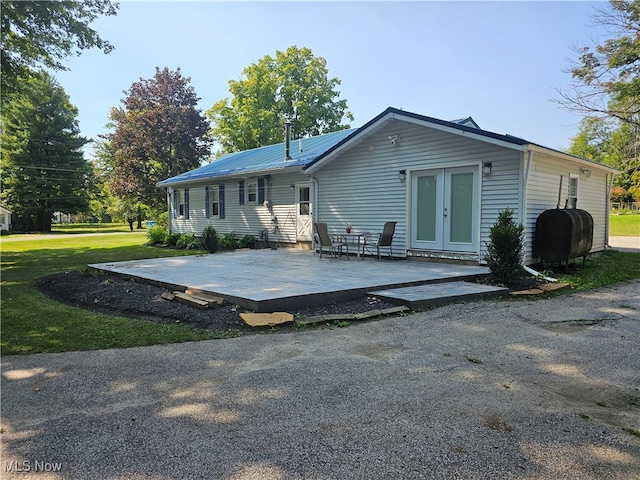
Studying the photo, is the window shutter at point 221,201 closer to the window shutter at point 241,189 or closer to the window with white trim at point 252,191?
the window shutter at point 241,189

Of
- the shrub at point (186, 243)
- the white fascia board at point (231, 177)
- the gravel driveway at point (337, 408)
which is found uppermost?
the white fascia board at point (231, 177)

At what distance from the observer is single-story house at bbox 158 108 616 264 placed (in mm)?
8891

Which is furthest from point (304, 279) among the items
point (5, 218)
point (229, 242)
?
point (5, 218)

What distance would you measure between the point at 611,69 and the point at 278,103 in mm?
23701

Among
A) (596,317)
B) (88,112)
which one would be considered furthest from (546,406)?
(88,112)

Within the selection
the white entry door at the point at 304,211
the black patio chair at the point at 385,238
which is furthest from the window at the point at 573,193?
the white entry door at the point at 304,211

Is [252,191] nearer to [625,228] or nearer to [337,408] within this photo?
[337,408]

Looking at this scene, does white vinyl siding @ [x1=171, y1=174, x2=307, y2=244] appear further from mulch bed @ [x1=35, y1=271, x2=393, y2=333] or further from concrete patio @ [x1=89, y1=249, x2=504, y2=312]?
mulch bed @ [x1=35, y1=271, x2=393, y2=333]

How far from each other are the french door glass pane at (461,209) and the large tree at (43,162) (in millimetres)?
33822

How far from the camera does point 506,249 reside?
7.05m

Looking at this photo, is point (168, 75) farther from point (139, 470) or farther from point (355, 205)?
point (139, 470)

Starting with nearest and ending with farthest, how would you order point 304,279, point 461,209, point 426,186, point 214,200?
point 304,279 → point 461,209 → point 426,186 → point 214,200

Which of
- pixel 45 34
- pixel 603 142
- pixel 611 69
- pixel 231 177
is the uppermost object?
pixel 603 142

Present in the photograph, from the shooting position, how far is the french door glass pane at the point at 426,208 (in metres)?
10.1
